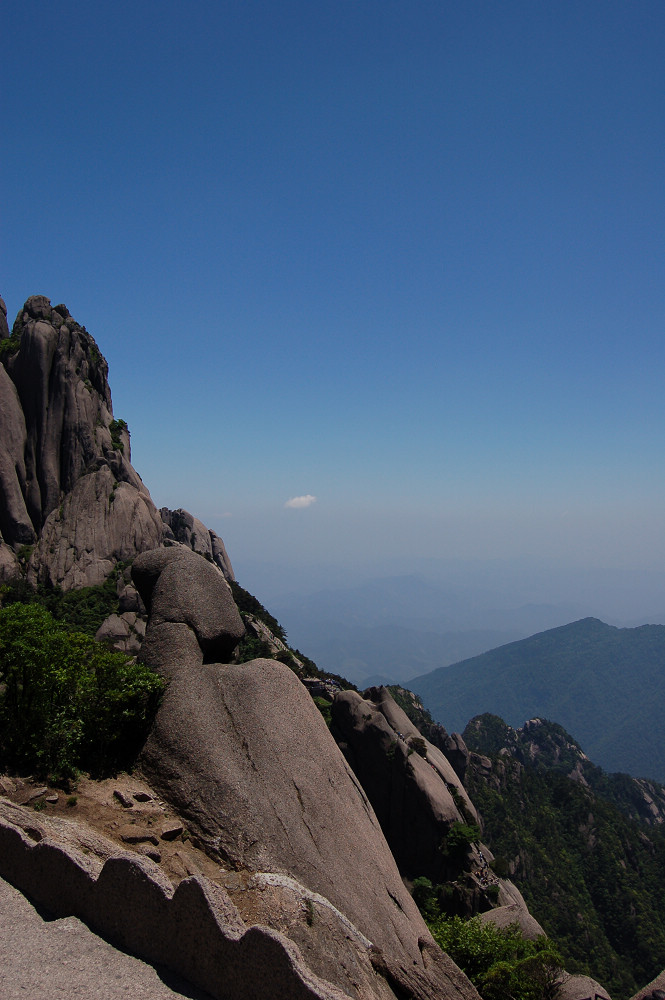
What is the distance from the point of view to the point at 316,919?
8898 millimetres

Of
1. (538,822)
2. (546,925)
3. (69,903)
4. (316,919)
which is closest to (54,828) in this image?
(69,903)

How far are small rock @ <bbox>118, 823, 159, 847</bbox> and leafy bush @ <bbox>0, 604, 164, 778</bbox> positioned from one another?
6.72 ft

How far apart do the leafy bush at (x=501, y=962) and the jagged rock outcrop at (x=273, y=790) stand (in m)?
1.20

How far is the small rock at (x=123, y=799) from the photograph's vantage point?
11719mm

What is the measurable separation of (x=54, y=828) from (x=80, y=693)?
132 inches

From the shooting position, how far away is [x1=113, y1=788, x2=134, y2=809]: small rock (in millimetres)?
11719

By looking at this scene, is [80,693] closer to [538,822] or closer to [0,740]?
[0,740]

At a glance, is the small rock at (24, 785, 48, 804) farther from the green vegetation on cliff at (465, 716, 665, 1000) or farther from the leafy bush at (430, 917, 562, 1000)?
the green vegetation on cliff at (465, 716, 665, 1000)

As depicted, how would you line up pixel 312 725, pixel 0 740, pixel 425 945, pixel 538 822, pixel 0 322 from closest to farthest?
pixel 425 945
pixel 0 740
pixel 312 725
pixel 0 322
pixel 538 822

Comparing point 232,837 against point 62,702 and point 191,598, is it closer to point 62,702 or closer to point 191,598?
point 62,702

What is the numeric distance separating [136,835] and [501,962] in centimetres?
820

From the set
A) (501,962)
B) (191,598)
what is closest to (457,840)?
(501,962)

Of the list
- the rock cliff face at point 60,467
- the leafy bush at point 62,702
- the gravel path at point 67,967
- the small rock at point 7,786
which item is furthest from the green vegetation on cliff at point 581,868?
the gravel path at point 67,967

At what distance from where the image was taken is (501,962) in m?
12.3
